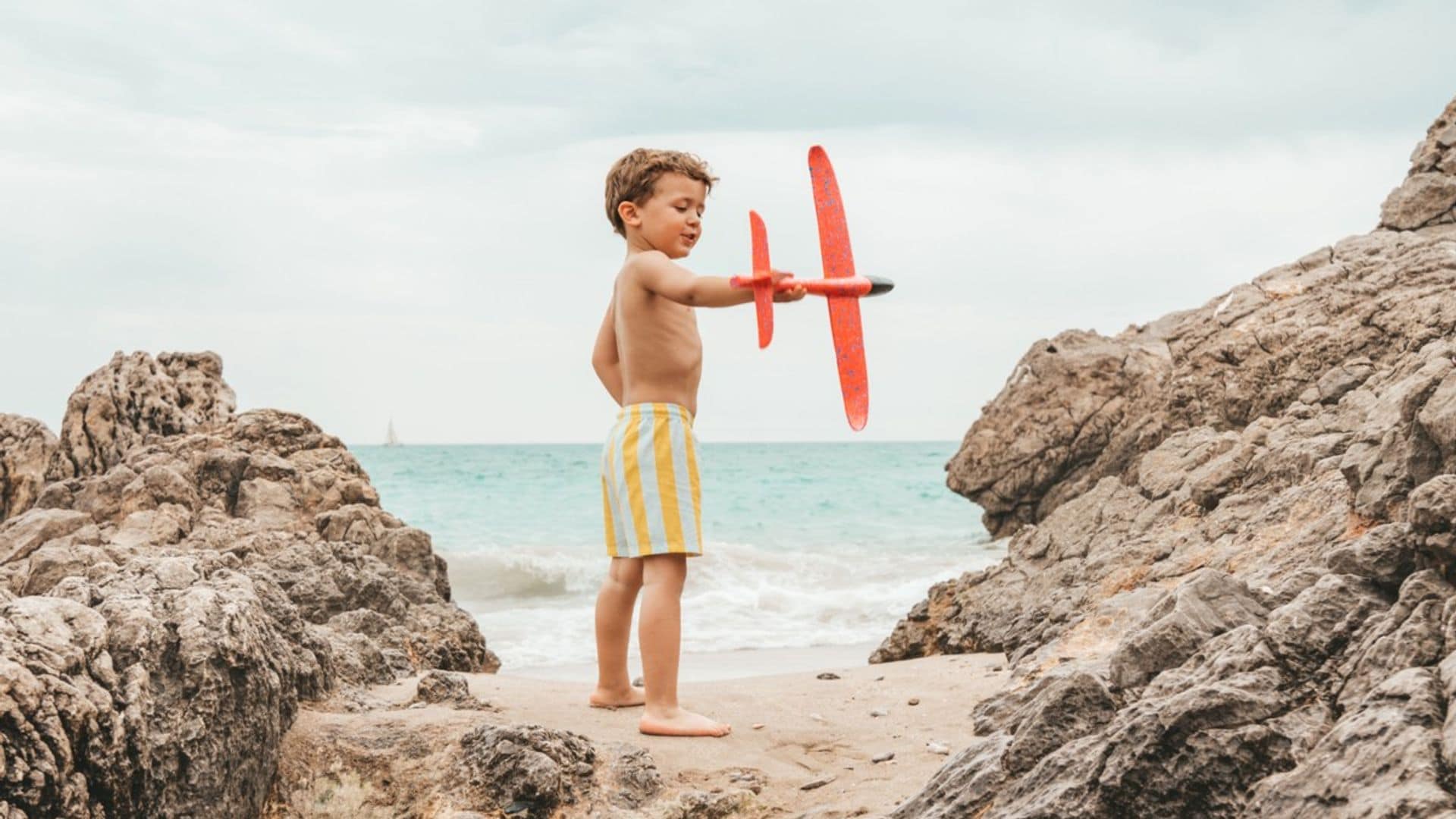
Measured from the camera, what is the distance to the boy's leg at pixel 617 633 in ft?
15.1

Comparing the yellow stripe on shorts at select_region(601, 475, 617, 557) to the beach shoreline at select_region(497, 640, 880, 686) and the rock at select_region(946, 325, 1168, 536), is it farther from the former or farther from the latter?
the rock at select_region(946, 325, 1168, 536)

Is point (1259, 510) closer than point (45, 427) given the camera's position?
Yes

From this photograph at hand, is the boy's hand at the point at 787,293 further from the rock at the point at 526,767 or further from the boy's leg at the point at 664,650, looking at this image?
the rock at the point at 526,767

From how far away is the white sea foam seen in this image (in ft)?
31.6

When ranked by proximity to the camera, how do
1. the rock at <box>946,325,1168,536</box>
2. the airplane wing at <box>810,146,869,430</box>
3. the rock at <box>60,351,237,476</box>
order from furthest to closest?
the rock at <box>946,325,1168,536</box>
the rock at <box>60,351,237,476</box>
the airplane wing at <box>810,146,869,430</box>

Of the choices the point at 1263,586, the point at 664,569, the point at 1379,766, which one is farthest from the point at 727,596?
the point at 1379,766

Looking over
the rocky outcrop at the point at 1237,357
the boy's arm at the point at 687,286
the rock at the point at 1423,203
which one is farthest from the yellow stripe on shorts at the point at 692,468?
the rock at the point at 1423,203

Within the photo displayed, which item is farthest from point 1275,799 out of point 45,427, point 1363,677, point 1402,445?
point 45,427

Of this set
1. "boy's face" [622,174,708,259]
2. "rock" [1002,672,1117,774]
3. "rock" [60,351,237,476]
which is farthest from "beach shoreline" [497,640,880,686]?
"rock" [1002,672,1117,774]

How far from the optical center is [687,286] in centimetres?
412

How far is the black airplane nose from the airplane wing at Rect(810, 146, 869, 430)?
0.07 meters

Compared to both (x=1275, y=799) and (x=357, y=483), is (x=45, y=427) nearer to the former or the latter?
(x=357, y=483)

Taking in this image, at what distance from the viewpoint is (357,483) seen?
7875 mm

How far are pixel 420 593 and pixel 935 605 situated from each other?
258 centimetres
